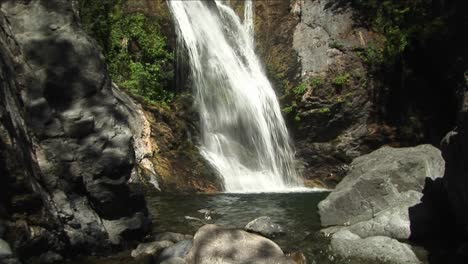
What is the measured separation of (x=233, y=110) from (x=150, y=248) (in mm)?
10181

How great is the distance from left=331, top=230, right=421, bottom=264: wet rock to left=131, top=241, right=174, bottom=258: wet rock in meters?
2.40

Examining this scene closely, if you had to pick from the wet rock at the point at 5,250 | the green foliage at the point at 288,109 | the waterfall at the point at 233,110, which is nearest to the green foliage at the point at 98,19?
the waterfall at the point at 233,110

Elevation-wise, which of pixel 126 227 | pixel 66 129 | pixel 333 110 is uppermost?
pixel 66 129

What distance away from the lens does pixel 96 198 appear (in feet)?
21.3

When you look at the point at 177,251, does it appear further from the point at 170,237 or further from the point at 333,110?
the point at 333,110

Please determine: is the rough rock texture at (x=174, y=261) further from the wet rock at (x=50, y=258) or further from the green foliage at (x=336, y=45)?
the green foliage at (x=336, y=45)

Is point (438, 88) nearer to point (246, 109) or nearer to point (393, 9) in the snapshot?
point (393, 9)

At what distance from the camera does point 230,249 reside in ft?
19.5

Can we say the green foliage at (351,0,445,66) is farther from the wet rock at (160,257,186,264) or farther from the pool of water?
the wet rock at (160,257,186,264)

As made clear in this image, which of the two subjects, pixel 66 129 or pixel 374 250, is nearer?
pixel 66 129

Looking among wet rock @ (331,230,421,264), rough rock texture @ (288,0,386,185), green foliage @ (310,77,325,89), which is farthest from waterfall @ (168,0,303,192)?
wet rock @ (331,230,421,264)

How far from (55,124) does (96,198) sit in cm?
110

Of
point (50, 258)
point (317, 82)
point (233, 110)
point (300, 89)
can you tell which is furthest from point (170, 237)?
point (317, 82)

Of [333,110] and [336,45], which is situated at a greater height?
[336,45]
